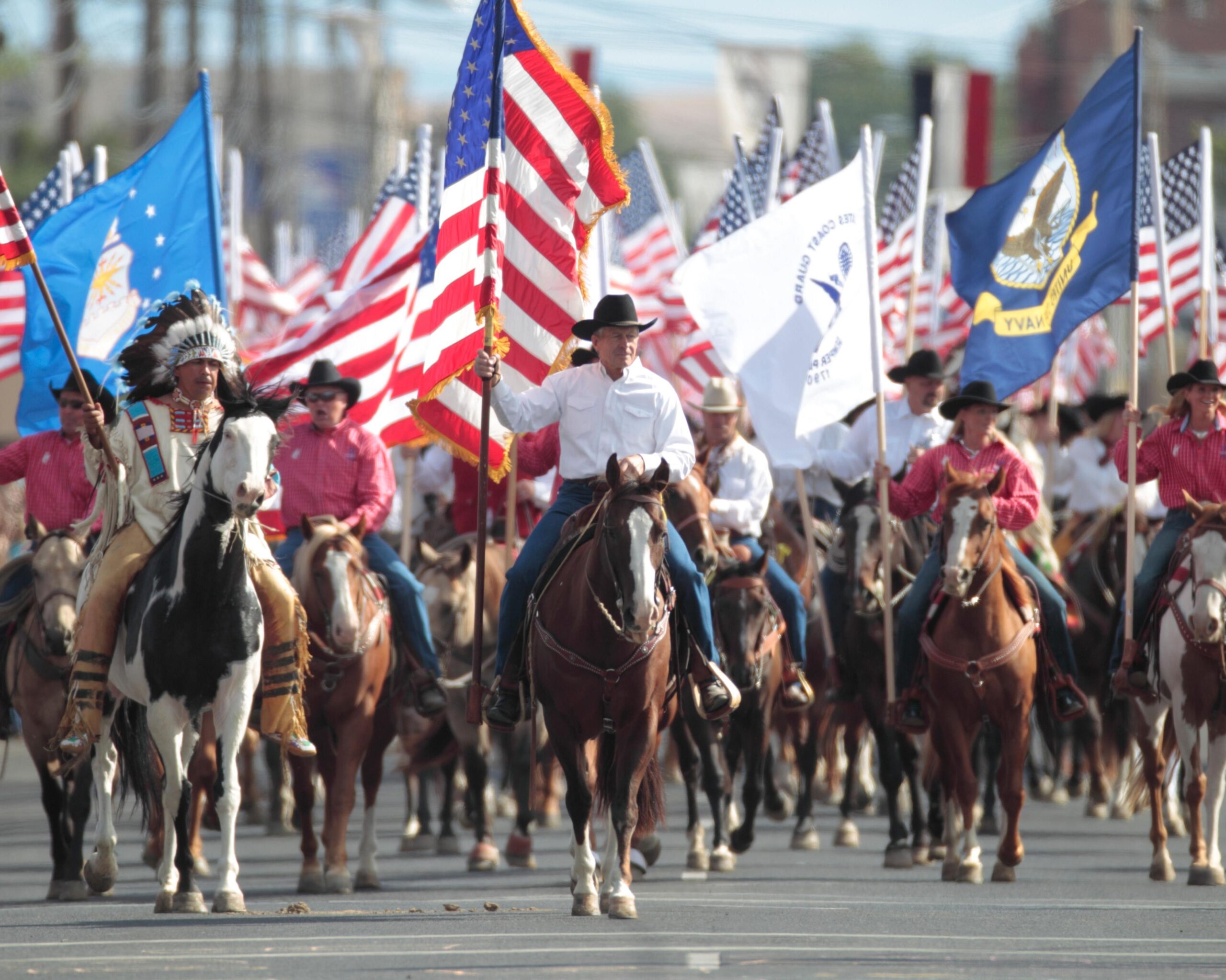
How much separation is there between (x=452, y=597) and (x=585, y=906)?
15.9 feet

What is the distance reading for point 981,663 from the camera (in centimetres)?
1337

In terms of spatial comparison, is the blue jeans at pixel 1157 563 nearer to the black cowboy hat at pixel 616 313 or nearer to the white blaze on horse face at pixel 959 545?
the white blaze on horse face at pixel 959 545

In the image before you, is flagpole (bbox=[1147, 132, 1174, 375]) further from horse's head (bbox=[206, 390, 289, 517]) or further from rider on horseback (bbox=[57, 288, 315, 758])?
horse's head (bbox=[206, 390, 289, 517])

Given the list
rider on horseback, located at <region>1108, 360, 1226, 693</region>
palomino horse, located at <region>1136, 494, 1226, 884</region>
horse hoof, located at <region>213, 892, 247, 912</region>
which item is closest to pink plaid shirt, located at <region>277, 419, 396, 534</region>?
horse hoof, located at <region>213, 892, 247, 912</region>

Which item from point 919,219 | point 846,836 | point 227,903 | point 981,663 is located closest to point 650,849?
point 981,663

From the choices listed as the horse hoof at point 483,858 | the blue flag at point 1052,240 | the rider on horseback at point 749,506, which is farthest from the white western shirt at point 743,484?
the horse hoof at point 483,858

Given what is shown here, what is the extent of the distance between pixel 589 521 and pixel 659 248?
1681 cm

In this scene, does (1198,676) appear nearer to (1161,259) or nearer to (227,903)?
(1161,259)

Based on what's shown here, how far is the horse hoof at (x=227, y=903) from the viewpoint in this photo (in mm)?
11523

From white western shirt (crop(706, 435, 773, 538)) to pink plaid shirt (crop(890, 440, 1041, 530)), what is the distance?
3.03 feet

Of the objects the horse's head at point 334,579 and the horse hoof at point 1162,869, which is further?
the horse hoof at point 1162,869

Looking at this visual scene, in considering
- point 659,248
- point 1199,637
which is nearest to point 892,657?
point 1199,637

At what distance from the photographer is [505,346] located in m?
12.2

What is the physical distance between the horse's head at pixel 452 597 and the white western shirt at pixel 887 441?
2.96 m
